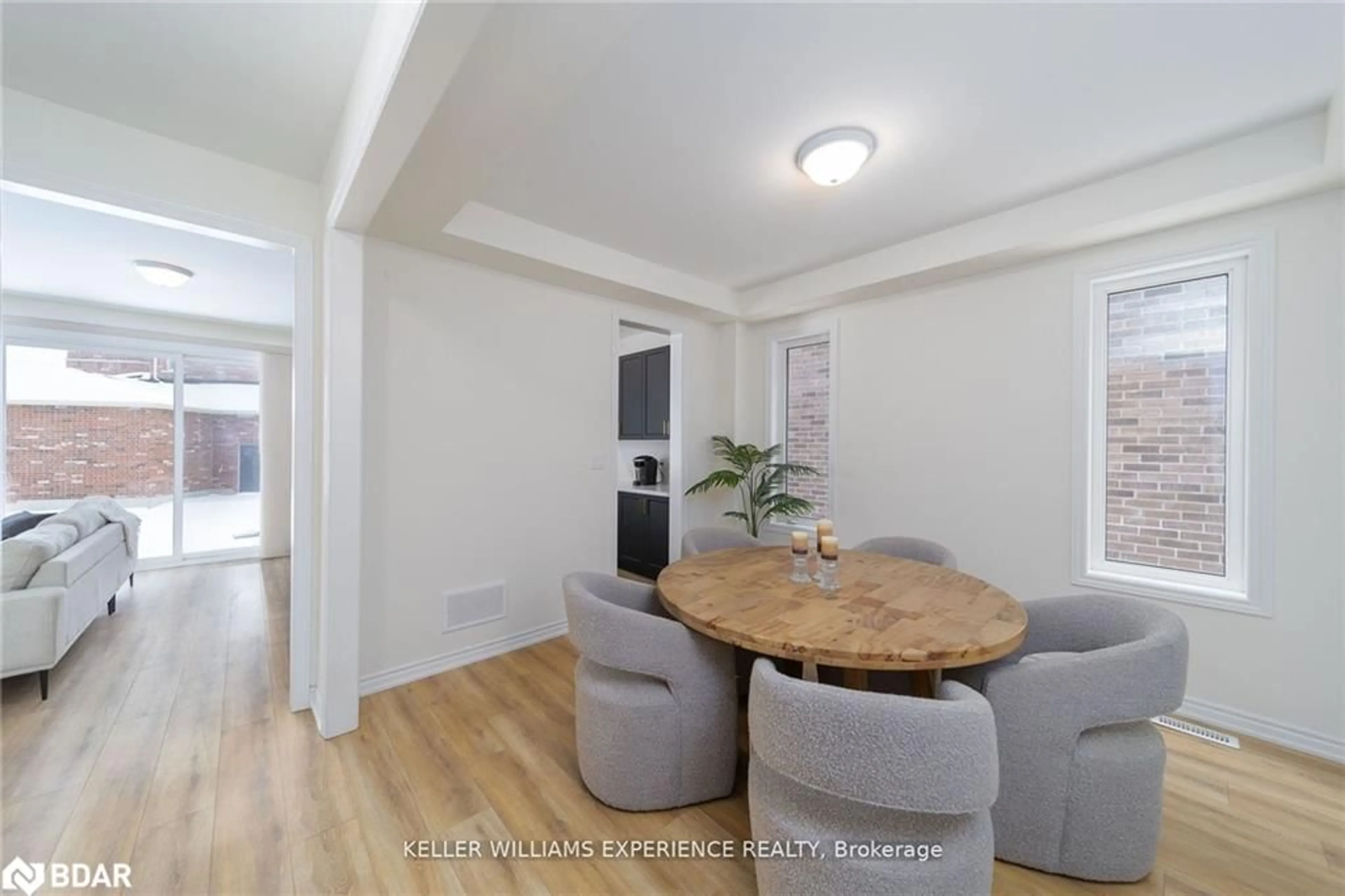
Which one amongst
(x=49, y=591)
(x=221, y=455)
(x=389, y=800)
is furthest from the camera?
(x=221, y=455)

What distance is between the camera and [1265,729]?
2.08 metres

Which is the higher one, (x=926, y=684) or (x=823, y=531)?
(x=823, y=531)

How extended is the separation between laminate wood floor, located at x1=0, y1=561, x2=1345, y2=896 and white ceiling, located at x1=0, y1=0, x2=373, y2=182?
8.34 ft

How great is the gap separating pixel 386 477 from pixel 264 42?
1798 mm

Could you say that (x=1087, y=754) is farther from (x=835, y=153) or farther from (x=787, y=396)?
(x=787, y=396)

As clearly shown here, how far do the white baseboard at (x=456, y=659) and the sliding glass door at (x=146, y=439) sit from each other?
4160 mm

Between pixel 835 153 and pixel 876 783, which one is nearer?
pixel 876 783

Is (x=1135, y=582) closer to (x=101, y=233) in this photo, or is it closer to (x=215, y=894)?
(x=215, y=894)

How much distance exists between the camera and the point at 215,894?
1.33m

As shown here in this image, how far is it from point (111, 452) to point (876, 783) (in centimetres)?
707

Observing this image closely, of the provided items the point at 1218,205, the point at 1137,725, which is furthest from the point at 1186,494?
the point at 1137,725

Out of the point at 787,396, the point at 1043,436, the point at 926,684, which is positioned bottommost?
the point at 926,684

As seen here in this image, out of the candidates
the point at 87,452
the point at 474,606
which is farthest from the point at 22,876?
the point at 87,452

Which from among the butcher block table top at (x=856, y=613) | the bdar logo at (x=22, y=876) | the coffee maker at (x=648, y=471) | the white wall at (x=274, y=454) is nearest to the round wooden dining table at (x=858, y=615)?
the butcher block table top at (x=856, y=613)
